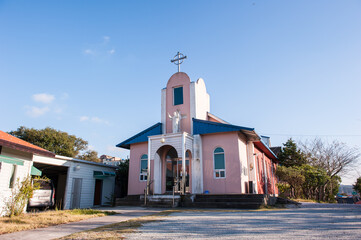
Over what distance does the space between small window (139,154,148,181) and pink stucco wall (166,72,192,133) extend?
7.91 ft

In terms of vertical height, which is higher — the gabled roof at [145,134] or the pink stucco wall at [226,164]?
the gabled roof at [145,134]

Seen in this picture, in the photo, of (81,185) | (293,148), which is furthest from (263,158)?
(81,185)

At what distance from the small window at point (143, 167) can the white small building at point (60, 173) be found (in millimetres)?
2465

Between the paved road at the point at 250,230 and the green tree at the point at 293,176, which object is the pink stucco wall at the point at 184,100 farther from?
the paved road at the point at 250,230

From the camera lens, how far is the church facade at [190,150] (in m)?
14.8

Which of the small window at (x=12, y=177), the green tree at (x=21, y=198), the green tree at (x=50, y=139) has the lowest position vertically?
the green tree at (x=21, y=198)

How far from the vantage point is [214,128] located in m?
15.5

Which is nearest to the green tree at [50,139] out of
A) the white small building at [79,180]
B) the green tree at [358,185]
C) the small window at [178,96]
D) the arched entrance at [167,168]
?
the white small building at [79,180]

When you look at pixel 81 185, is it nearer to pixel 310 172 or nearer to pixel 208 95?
pixel 208 95

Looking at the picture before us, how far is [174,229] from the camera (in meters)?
6.03

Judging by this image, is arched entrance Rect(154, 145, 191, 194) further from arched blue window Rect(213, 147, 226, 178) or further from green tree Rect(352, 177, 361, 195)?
green tree Rect(352, 177, 361, 195)

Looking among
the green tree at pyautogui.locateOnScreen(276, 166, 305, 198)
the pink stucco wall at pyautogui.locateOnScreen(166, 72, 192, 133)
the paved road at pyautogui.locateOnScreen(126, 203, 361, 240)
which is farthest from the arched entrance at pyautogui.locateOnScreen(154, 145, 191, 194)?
the paved road at pyautogui.locateOnScreen(126, 203, 361, 240)

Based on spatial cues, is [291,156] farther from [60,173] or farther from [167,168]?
[60,173]

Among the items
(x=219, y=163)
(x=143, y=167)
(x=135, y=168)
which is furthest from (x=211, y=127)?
(x=135, y=168)
